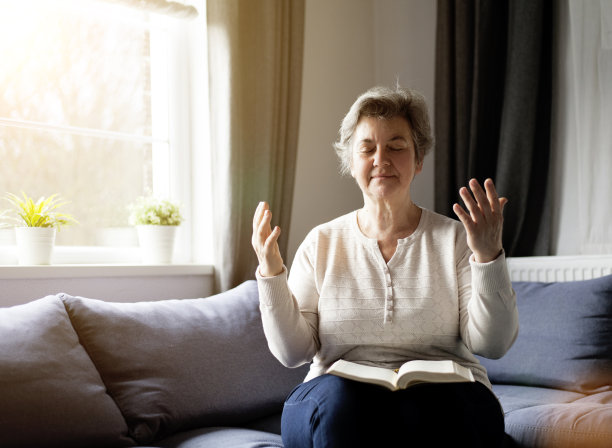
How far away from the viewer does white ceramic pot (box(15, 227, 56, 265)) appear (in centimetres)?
231

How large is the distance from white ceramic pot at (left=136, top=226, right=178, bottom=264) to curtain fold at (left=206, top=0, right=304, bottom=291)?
7.6 inches

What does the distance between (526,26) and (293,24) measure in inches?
40.1

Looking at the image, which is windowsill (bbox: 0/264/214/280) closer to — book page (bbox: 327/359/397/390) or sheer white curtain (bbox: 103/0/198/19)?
sheer white curtain (bbox: 103/0/198/19)

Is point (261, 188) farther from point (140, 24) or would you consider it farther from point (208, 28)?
point (140, 24)

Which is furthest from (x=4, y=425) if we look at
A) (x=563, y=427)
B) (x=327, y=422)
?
(x=563, y=427)

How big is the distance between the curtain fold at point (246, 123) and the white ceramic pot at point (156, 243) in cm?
19

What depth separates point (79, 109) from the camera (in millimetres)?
2670

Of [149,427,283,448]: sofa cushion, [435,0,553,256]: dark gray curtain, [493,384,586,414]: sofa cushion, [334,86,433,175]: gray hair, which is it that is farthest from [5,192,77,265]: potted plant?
[435,0,553,256]: dark gray curtain

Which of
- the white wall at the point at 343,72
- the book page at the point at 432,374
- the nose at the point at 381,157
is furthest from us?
the white wall at the point at 343,72

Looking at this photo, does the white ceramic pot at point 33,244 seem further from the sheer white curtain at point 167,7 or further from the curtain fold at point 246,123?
the sheer white curtain at point 167,7

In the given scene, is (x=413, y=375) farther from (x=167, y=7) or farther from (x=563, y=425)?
(x=167, y=7)

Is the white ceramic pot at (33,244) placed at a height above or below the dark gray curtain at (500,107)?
below

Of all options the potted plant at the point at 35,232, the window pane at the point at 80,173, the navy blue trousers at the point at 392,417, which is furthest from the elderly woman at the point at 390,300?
the window pane at the point at 80,173

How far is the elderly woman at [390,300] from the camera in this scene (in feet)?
4.84
